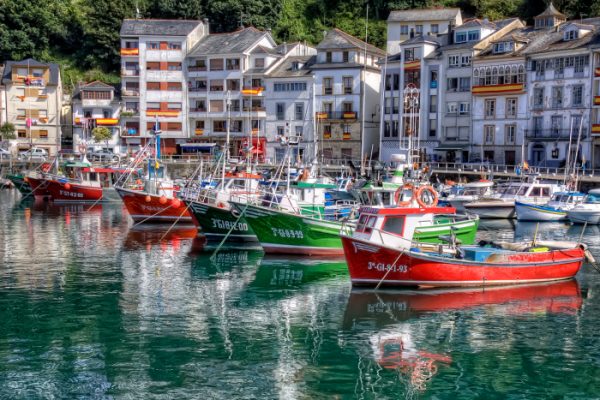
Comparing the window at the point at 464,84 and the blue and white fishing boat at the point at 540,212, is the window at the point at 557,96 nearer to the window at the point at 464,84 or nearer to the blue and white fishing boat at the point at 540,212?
the window at the point at 464,84

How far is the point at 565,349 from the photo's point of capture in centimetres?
2459

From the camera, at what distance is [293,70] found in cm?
9425

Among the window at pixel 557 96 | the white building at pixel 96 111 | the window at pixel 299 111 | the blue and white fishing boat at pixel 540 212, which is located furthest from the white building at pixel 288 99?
the blue and white fishing boat at pixel 540 212

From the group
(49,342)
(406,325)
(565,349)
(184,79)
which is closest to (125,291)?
(49,342)

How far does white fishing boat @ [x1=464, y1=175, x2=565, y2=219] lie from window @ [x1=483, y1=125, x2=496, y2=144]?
18711mm

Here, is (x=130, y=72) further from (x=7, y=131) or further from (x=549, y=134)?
(x=549, y=134)

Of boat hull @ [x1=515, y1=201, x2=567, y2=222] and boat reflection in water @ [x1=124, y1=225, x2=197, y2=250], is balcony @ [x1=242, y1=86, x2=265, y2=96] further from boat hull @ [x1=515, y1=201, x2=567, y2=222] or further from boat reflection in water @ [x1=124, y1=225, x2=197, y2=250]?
boat hull @ [x1=515, y1=201, x2=567, y2=222]

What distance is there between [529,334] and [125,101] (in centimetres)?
8420

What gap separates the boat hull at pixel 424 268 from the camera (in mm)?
30969

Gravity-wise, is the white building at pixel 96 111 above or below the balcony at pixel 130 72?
below

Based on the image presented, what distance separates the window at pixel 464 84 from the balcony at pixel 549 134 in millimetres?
7791

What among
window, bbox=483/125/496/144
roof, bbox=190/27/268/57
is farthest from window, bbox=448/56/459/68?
roof, bbox=190/27/268/57

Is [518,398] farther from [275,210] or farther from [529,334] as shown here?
[275,210]

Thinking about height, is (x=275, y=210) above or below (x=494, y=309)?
above
